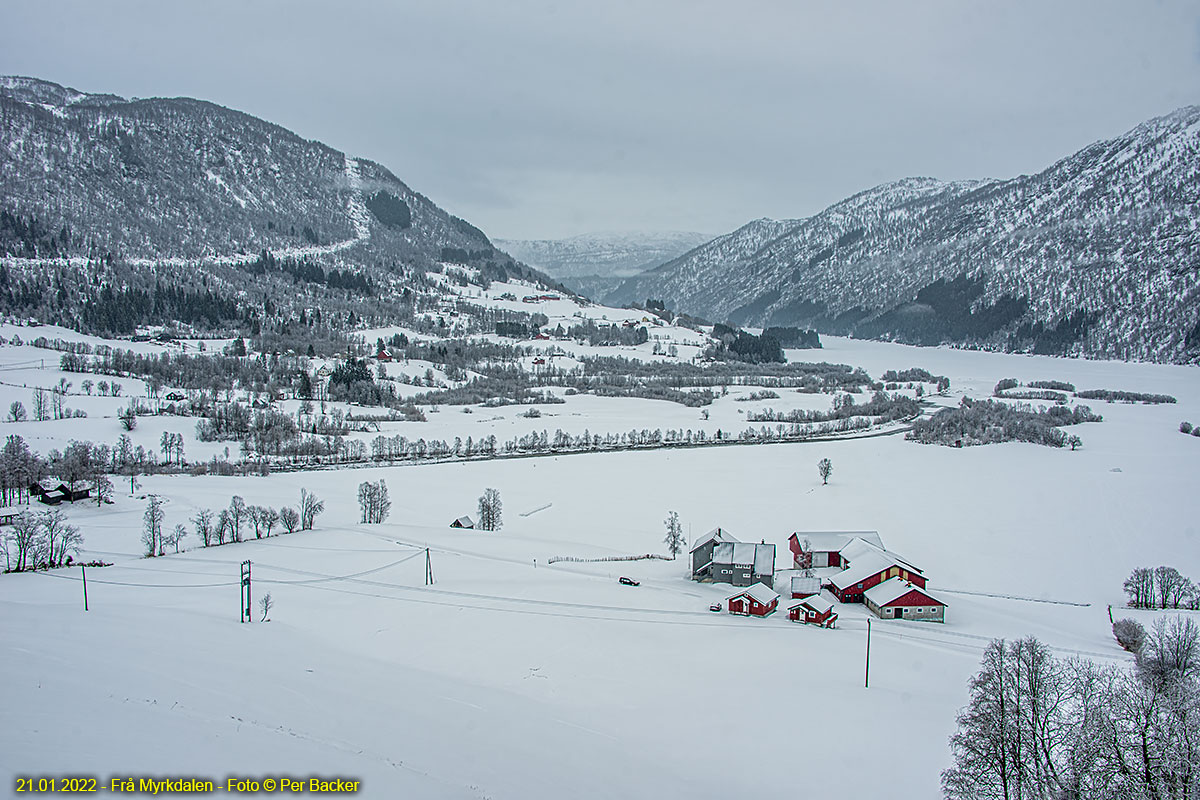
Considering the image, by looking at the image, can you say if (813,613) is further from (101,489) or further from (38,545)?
(101,489)

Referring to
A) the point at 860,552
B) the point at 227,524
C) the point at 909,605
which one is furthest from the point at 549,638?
the point at 227,524

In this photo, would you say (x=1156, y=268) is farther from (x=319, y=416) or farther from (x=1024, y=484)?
(x=319, y=416)

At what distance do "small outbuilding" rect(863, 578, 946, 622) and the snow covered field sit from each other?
3.81 ft

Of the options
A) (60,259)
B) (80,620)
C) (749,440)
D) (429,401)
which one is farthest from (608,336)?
(80,620)

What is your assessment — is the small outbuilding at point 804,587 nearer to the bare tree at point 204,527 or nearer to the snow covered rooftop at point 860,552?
the snow covered rooftop at point 860,552

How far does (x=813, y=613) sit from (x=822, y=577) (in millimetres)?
7345

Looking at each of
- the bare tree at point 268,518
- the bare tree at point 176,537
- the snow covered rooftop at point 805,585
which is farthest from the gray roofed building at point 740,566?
the bare tree at point 176,537

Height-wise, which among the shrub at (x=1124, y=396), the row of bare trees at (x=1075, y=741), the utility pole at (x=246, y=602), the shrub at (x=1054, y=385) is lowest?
the utility pole at (x=246, y=602)

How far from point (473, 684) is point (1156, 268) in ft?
706

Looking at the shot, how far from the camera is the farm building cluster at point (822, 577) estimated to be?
3123cm

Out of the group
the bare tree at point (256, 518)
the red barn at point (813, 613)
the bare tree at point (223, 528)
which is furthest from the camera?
the bare tree at point (256, 518)

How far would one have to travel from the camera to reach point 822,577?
37.2 metres

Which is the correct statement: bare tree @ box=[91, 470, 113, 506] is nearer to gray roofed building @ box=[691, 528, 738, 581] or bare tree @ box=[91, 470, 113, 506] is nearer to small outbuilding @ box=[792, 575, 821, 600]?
gray roofed building @ box=[691, 528, 738, 581]

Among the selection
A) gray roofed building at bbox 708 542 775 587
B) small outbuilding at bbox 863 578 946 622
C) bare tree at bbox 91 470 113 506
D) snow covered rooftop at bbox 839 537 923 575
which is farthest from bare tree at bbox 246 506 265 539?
small outbuilding at bbox 863 578 946 622
